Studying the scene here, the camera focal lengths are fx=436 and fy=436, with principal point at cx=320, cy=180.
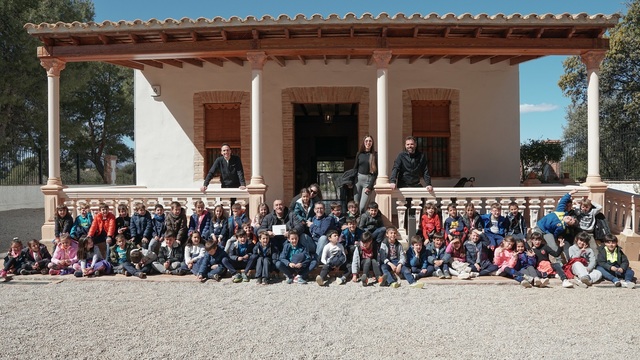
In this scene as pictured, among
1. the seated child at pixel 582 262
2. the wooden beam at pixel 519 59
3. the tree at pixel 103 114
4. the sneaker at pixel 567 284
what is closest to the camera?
the sneaker at pixel 567 284

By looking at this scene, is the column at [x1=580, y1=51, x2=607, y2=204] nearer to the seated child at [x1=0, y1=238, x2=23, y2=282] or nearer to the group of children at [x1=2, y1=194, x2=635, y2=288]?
the group of children at [x1=2, y1=194, x2=635, y2=288]

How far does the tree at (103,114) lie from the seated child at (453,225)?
23.8 m

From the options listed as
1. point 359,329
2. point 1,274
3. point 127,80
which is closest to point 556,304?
point 359,329

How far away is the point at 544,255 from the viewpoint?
5336 mm

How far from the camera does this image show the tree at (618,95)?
12619 mm

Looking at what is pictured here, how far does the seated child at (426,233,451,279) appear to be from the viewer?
17.8 ft

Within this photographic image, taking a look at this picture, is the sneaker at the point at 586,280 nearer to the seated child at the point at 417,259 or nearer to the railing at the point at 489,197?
the railing at the point at 489,197

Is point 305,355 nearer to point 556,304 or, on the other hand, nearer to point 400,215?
point 556,304

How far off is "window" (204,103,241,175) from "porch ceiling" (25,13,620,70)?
188 cm

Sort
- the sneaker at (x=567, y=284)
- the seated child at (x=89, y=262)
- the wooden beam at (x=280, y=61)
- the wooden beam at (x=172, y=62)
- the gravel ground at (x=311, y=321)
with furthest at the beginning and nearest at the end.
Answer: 1. the wooden beam at (x=172, y=62)
2. the wooden beam at (x=280, y=61)
3. the seated child at (x=89, y=262)
4. the sneaker at (x=567, y=284)
5. the gravel ground at (x=311, y=321)

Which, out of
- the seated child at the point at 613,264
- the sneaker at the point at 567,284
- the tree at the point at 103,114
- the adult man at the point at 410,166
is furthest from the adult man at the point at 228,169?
the tree at the point at 103,114

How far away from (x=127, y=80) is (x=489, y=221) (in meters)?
25.1

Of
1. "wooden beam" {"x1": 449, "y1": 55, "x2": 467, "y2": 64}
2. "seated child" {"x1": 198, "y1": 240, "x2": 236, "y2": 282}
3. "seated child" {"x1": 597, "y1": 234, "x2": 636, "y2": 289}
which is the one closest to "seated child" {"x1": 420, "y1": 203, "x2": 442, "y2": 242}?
"seated child" {"x1": 597, "y1": 234, "x2": 636, "y2": 289}

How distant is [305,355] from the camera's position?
319 cm
